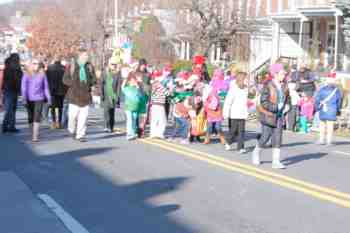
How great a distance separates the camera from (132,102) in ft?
51.4

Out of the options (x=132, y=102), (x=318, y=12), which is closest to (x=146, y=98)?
(x=132, y=102)

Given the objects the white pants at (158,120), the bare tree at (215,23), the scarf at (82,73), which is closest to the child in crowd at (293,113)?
the white pants at (158,120)

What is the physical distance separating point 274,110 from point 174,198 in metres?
3.31

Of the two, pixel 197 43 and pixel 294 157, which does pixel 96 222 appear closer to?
pixel 294 157

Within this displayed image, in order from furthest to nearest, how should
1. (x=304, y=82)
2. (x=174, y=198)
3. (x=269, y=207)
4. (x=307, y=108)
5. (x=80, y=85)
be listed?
1. (x=304, y=82)
2. (x=307, y=108)
3. (x=80, y=85)
4. (x=174, y=198)
5. (x=269, y=207)

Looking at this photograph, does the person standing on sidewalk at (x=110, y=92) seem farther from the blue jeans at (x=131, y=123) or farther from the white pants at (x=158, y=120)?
the white pants at (x=158, y=120)

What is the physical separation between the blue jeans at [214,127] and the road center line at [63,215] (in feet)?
20.9

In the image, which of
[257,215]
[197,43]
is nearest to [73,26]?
[197,43]

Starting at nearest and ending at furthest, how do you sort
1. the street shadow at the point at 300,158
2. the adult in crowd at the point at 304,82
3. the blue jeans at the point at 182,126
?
the street shadow at the point at 300,158 → the blue jeans at the point at 182,126 → the adult in crowd at the point at 304,82

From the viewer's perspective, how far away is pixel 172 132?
57.0 ft

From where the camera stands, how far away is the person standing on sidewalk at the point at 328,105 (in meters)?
16.8

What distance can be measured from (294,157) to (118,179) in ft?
14.3

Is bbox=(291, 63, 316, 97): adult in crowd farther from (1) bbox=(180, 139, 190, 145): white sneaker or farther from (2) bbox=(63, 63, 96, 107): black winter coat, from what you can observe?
(2) bbox=(63, 63, 96, 107): black winter coat

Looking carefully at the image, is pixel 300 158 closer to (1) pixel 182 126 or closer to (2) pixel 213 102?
(2) pixel 213 102
